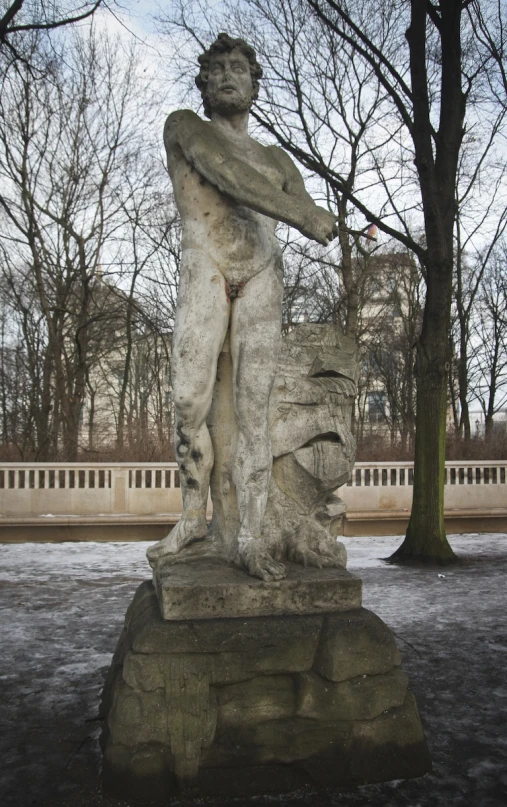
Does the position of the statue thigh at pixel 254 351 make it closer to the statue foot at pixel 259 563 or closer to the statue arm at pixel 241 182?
the statue arm at pixel 241 182

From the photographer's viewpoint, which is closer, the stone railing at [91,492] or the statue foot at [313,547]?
the statue foot at [313,547]

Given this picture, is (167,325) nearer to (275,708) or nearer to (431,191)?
(431,191)

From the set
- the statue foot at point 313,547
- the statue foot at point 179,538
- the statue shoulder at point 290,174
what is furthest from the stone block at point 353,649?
the statue shoulder at point 290,174

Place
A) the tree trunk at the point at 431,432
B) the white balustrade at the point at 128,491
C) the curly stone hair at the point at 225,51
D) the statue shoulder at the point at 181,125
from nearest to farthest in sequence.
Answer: the statue shoulder at the point at 181,125, the curly stone hair at the point at 225,51, the tree trunk at the point at 431,432, the white balustrade at the point at 128,491

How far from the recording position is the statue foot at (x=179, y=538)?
368 centimetres

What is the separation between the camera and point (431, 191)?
31.0 feet

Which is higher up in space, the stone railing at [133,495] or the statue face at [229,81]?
the statue face at [229,81]

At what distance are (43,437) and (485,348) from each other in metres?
18.2

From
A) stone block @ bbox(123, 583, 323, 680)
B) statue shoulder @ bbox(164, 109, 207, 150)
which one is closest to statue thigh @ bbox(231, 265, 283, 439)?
statue shoulder @ bbox(164, 109, 207, 150)

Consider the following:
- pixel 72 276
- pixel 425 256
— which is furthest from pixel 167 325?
pixel 425 256

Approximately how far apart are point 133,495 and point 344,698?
959 centimetres

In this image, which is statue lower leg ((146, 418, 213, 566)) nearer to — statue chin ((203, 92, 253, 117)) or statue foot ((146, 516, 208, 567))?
statue foot ((146, 516, 208, 567))

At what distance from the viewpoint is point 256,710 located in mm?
3039

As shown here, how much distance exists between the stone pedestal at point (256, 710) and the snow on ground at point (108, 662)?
10 centimetres
